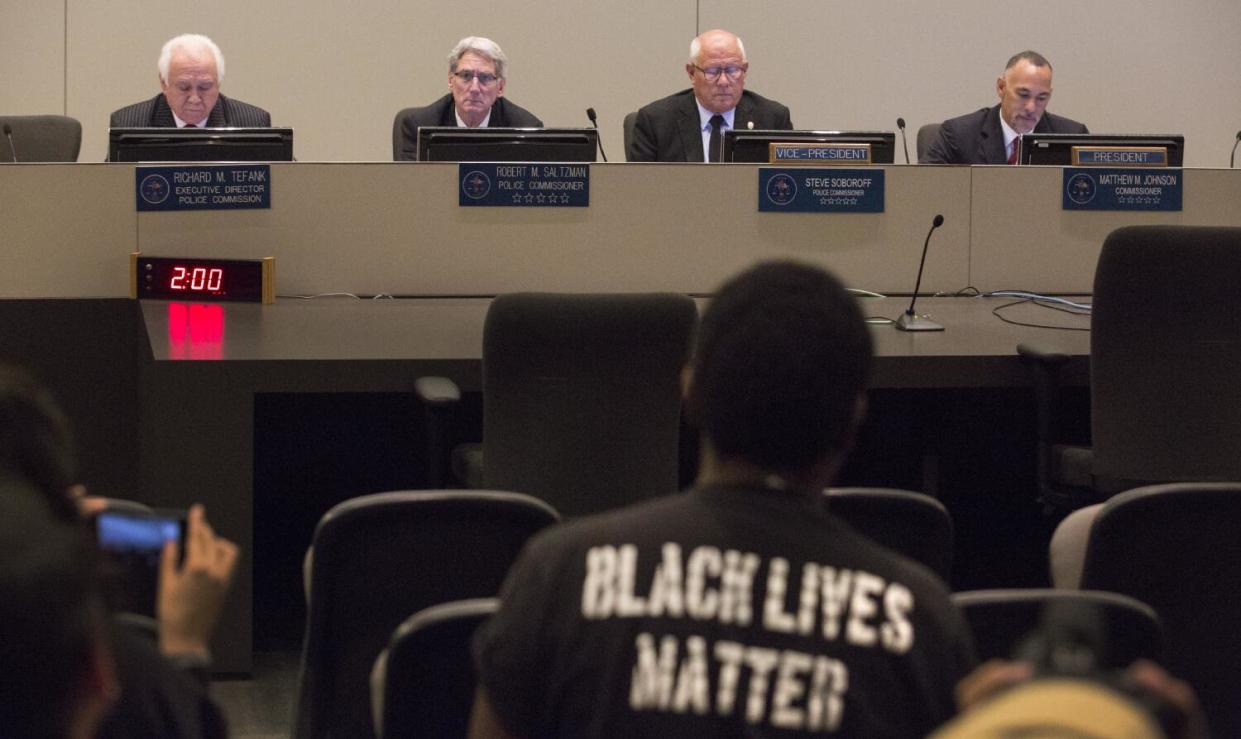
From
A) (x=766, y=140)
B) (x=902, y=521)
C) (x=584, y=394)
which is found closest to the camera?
(x=902, y=521)

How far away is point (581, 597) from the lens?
1.21m

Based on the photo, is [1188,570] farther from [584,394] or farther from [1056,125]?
[1056,125]

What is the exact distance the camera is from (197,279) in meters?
4.09

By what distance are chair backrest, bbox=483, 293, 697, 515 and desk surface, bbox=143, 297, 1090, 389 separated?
14.5 inches

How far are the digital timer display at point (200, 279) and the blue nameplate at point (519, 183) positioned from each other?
54 centimetres

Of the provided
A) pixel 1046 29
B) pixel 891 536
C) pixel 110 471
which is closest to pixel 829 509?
pixel 891 536

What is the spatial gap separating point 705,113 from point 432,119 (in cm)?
101

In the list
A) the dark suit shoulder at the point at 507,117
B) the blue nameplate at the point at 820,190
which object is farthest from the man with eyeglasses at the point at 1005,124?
the blue nameplate at the point at 820,190

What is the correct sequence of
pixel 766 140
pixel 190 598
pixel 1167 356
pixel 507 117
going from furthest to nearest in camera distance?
1. pixel 507 117
2. pixel 766 140
3. pixel 1167 356
4. pixel 190 598

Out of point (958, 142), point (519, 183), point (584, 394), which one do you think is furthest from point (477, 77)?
point (584, 394)

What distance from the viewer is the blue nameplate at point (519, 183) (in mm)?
4266

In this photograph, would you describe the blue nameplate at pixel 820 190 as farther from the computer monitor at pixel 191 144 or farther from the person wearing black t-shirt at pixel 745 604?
the person wearing black t-shirt at pixel 745 604

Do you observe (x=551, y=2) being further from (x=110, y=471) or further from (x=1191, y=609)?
(x=1191, y=609)

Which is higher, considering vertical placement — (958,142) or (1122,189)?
(958,142)
